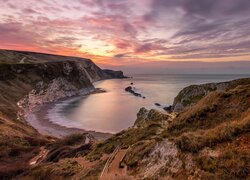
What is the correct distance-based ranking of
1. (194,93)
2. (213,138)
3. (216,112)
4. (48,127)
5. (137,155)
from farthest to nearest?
(48,127) → (194,93) → (216,112) → (137,155) → (213,138)

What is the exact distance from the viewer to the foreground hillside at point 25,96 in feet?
103

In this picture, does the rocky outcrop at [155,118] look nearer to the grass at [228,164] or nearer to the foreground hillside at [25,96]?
the grass at [228,164]

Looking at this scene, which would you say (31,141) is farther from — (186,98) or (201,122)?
(186,98)

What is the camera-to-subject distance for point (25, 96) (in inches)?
3816

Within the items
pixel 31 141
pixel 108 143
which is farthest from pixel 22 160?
pixel 108 143

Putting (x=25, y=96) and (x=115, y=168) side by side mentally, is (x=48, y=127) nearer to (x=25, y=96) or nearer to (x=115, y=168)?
(x=25, y=96)

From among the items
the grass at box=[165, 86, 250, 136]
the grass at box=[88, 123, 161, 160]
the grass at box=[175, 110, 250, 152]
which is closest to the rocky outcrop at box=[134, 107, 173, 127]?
the grass at box=[88, 123, 161, 160]

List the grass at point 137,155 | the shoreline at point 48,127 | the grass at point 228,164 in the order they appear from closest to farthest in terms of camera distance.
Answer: the grass at point 228,164, the grass at point 137,155, the shoreline at point 48,127

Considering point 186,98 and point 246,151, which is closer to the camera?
point 246,151

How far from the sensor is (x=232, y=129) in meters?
13.7

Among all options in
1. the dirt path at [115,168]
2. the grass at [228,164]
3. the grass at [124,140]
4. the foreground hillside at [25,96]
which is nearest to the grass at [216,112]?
the grass at [124,140]

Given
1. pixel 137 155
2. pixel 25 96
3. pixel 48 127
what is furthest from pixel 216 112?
pixel 25 96

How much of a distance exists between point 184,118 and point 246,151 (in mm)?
9701

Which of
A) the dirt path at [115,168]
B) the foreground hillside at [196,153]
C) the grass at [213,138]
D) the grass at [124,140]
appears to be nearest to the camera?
the foreground hillside at [196,153]
